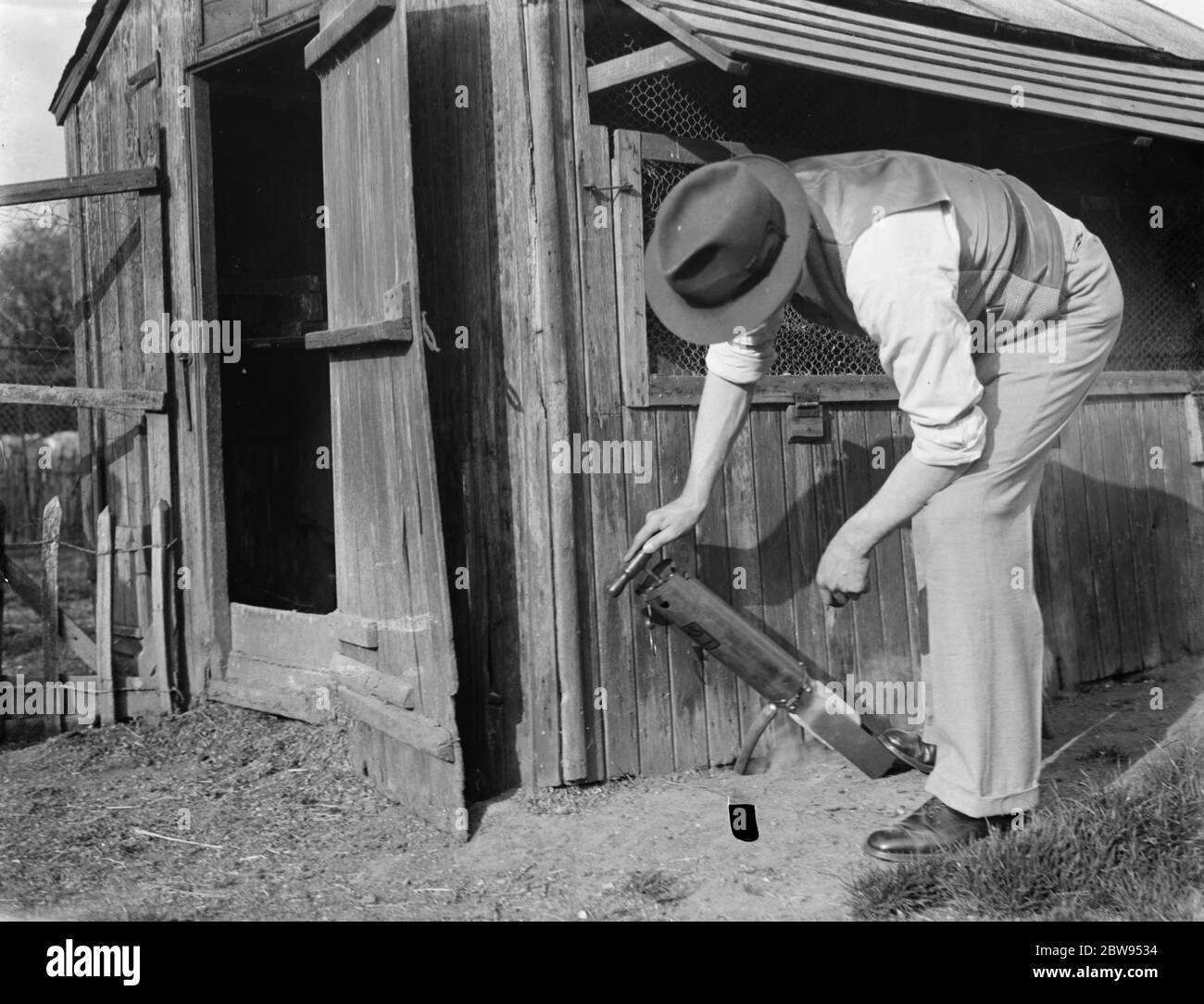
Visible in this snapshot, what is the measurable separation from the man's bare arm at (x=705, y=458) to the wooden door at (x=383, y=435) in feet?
2.49

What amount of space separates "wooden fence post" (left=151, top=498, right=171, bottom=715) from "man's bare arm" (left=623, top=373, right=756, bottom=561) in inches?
125

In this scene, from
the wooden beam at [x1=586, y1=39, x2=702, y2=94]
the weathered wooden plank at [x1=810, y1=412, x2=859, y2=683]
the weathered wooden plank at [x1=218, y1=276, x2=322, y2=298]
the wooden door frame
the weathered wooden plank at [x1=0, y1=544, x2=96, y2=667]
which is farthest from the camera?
the weathered wooden plank at [x1=218, y1=276, x2=322, y2=298]

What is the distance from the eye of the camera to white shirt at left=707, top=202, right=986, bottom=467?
303 centimetres

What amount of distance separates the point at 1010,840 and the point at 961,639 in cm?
56

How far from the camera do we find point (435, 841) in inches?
161

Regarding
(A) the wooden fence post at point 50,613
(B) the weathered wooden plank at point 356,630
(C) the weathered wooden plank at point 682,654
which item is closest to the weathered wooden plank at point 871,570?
(C) the weathered wooden plank at point 682,654

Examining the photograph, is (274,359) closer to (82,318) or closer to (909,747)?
(82,318)

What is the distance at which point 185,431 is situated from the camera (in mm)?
6047

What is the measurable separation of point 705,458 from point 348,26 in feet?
6.78

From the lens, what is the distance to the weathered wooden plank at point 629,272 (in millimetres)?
4410

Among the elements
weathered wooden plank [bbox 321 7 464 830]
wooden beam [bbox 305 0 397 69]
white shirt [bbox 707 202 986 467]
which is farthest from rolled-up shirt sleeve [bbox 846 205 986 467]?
wooden beam [bbox 305 0 397 69]

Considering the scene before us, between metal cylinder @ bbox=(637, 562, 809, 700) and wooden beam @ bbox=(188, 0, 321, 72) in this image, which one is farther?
wooden beam @ bbox=(188, 0, 321, 72)

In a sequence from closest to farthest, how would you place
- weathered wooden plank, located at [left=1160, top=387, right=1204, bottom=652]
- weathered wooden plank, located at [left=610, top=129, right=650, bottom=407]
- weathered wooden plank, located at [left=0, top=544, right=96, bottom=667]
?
1. weathered wooden plank, located at [left=610, top=129, right=650, bottom=407]
2. weathered wooden plank, located at [left=1160, top=387, right=1204, bottom=652]
3. weathered wooden plank, located at [left=0, top=544, right=96, bottom=667]

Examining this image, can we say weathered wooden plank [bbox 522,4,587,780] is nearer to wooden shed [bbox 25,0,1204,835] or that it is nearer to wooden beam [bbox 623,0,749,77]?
wooden shed [bbox 25,0,1204,835]
